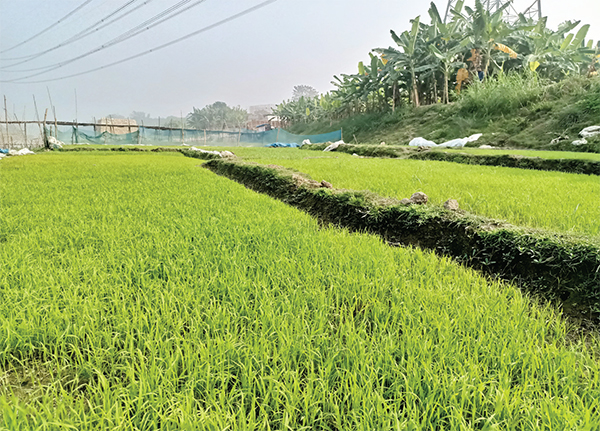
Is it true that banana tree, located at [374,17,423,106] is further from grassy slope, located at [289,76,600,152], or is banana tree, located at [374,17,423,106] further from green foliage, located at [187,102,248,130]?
green foliage, located at [187,102,248,130]

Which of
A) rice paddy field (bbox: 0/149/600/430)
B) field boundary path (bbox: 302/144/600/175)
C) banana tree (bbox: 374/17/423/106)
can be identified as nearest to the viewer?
rice paddy field (bbox: 0/149/600/430)

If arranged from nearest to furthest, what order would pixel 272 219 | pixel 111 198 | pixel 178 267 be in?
pixel 178 267
pixel 272 219
pixel 111 198

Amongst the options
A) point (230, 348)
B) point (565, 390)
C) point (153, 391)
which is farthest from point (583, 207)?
point (153, 391)

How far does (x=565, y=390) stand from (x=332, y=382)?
0.65 meters

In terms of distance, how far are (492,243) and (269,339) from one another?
1531 millimetres

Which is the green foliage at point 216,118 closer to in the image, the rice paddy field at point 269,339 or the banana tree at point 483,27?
the banana tree at point 483,27

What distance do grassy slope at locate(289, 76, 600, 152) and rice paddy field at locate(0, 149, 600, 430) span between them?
32.2ft

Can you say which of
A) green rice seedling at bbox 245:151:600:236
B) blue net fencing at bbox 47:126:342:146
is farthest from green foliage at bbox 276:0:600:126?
green rice seedling at bbox 245:151:600:236

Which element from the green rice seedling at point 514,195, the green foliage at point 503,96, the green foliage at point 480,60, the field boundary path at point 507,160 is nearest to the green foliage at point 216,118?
the green foliage at point 480,60

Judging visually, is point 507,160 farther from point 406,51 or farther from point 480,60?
point 480,60

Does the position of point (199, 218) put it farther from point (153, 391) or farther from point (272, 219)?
point (153, 391)

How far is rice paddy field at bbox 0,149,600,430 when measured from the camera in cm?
81

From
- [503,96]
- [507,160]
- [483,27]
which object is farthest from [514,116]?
[507,160]

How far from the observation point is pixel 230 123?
59.2m
